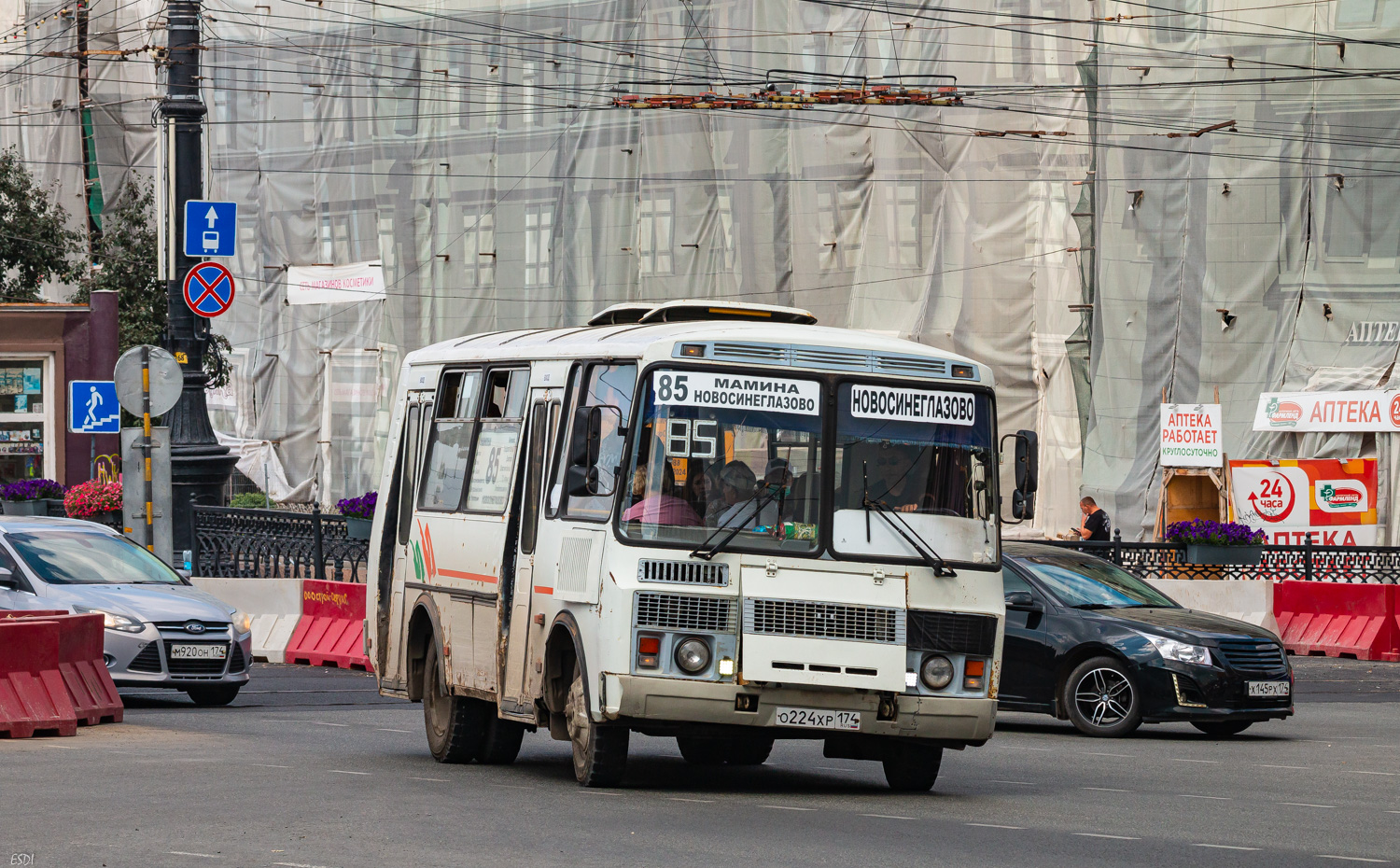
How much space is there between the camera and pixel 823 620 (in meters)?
10.6

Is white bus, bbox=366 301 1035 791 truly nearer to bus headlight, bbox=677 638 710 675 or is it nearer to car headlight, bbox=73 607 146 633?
bus headlight, bbox=677 638 710 675

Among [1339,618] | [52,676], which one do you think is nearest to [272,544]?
[52,676]

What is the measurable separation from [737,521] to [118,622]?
8.00 metres

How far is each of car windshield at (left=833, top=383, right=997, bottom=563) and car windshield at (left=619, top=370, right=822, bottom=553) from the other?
0.62 ft

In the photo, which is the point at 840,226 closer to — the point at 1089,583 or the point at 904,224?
the point at 904,224

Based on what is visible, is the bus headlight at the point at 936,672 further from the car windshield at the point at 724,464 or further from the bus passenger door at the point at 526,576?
the bus passenger door at the point at 526,576

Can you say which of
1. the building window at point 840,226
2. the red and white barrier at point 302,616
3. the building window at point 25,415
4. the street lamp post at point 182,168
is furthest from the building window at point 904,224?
the red and white barrier at point 302,616

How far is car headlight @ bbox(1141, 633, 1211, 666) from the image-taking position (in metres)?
15.3

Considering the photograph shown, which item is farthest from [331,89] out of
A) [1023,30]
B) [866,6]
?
[1023,30]

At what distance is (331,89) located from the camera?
42625 mm

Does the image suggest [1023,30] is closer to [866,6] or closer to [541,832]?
[866,6]

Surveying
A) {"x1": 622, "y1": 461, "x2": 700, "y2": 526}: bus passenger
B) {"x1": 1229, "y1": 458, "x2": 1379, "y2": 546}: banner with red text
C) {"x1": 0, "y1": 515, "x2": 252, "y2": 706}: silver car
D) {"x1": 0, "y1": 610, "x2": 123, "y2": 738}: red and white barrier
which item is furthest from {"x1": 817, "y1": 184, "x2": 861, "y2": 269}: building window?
{"x1": 622, "y1": 461, "x2": 700, "y2": 526}: bus passenger

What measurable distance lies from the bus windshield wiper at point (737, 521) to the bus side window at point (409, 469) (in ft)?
11.9

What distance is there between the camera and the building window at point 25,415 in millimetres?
32438
